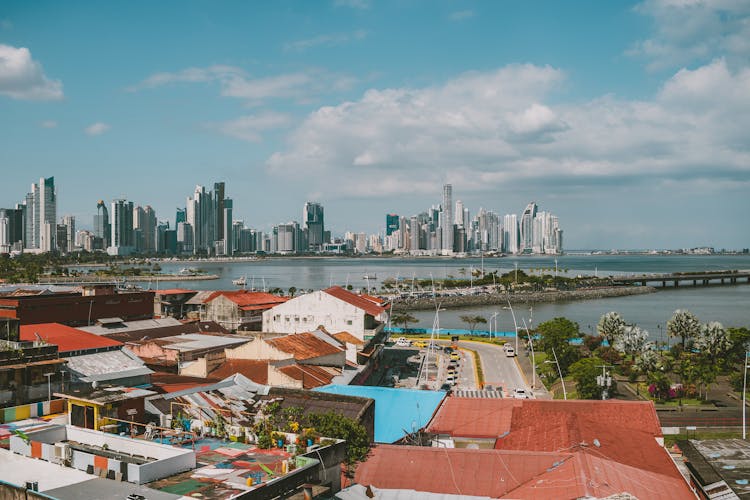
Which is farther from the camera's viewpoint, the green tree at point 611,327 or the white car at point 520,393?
the green tree at point 611,327

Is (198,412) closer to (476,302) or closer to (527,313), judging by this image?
(527,313)

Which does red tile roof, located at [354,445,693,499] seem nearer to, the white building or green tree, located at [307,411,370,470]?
green tree, located at [307,411,370,470]

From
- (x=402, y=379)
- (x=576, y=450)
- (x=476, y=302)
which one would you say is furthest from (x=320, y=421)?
(x=476, y=302)

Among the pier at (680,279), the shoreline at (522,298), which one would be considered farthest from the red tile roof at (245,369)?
the pier at (680,279)

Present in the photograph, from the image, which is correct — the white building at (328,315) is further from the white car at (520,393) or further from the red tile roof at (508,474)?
the red tile roof at (508,474)

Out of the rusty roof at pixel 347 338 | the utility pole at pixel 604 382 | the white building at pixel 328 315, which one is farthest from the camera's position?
the white building at pixel 328 315

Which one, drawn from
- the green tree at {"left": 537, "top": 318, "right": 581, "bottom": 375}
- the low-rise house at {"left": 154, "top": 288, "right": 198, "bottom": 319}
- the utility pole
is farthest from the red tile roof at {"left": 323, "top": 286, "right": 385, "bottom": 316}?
the low-rise house at {"left": 154, "top": 288, "right": 198, "bottom": 319}
